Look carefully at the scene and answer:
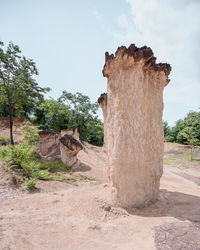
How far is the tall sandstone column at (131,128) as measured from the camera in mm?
3797

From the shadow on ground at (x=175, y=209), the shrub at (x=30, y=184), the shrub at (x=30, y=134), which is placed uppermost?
the shrub at (x=30, y=134)

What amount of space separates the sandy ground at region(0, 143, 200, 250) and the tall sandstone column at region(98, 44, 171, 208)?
0.51 meters

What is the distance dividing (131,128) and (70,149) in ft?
20.6

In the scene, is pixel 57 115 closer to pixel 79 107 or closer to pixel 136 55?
pixel 79 107

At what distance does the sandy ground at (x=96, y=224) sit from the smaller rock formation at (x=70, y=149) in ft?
Answer: 15.2

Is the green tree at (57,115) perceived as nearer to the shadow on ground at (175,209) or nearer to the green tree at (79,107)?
the green tree at (79,107)

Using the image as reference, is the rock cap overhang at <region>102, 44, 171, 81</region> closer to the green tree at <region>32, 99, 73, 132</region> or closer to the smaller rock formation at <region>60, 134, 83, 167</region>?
the smaller rock formation at <region>60, 134, 83, 167</region>

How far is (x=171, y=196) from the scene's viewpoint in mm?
4777

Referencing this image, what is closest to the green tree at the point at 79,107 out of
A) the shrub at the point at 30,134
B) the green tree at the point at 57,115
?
the green tree at the point at 57,115

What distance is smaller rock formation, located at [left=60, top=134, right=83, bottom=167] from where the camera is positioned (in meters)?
9.31

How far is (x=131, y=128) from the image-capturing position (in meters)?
3.96

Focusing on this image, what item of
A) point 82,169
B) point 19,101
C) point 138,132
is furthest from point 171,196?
point 19,101

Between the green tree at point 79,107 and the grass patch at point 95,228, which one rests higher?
the green tree at point 79,107

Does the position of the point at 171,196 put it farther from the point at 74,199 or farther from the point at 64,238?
the point at 64,238
